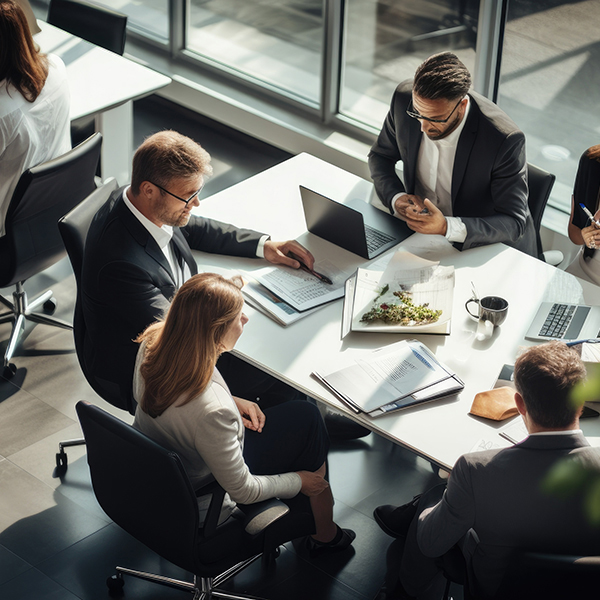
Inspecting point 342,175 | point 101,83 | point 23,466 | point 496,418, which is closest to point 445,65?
point 342,175

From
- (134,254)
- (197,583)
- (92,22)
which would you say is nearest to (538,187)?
(134,254)

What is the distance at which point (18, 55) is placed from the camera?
135 inches

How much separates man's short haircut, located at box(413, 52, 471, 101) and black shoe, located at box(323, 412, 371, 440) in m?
1.42

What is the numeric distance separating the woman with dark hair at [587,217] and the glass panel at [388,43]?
1619 millimetres

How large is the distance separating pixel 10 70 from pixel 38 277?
53.8 inches

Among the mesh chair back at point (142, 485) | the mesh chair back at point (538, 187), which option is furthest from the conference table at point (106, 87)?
the mesh chair back at point (142, 485)

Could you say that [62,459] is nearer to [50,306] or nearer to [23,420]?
[23,420]

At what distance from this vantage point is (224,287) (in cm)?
228

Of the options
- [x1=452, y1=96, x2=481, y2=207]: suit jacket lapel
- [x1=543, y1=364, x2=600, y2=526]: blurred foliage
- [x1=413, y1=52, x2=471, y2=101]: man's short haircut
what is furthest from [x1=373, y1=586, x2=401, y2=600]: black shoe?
[x1=413, y1=52, x2=471, y2=101]: man's short haircut

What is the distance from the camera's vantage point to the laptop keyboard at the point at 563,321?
9.12 ft

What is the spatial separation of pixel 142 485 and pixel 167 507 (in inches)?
3.6

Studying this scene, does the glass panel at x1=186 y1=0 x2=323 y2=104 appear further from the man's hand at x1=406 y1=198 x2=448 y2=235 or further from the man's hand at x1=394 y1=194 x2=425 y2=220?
the man's hand at x1=406 y1=198 x2=448 y2=235

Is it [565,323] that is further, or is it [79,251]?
[79,251]

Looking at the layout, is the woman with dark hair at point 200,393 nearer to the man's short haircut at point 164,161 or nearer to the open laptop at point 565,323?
the man's short haircut at point 164,161
